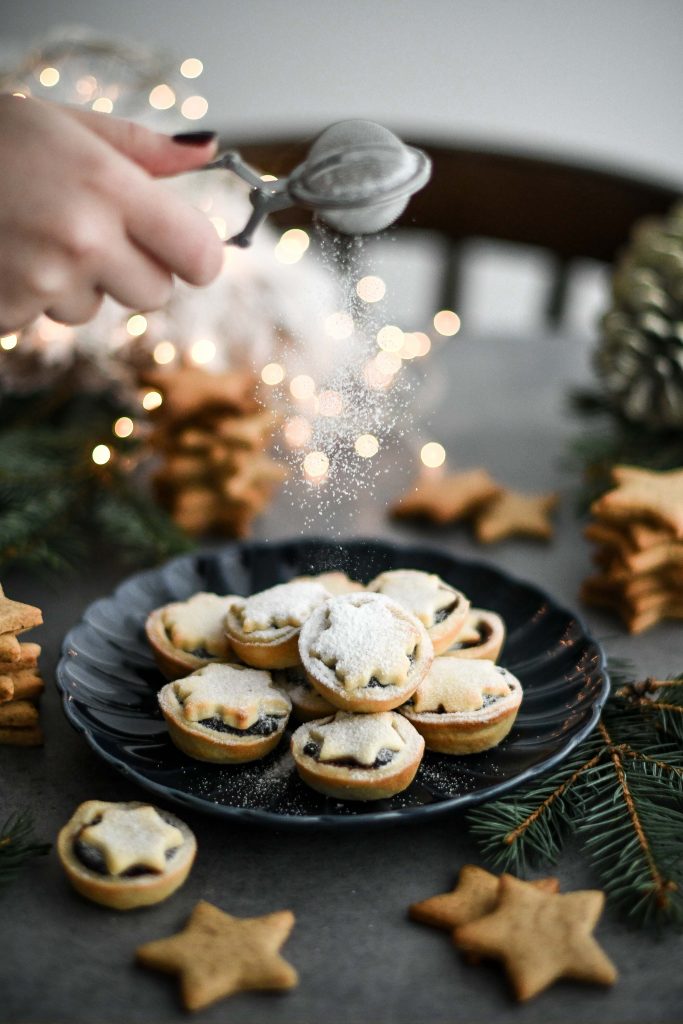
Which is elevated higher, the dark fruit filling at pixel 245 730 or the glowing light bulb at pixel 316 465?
the glowing light bulb at pixel 316 465

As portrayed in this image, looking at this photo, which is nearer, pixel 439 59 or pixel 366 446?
pixel 366 446

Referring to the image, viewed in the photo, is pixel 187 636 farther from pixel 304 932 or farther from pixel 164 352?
pixel 164 352

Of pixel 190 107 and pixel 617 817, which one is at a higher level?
pixel 190 107

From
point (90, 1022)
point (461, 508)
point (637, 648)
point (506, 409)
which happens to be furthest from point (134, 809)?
point (506, 409)

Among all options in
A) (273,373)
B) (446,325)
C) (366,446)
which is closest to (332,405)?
(366,446)

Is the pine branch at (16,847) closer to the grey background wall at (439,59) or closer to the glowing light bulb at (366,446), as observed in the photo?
the glowing light bulb at (366,446)

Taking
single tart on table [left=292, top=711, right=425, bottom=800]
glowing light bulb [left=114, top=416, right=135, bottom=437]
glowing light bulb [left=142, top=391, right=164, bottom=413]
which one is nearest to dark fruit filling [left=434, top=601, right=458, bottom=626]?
single tart on table [left=292, top=711, right=425, bottom=800]

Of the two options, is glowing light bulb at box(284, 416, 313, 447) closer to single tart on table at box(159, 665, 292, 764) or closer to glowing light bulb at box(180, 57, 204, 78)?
single tart on table at box(159, 665, 292, 764)

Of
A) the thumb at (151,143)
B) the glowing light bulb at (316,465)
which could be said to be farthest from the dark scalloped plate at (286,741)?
the thumb at (151,143)
